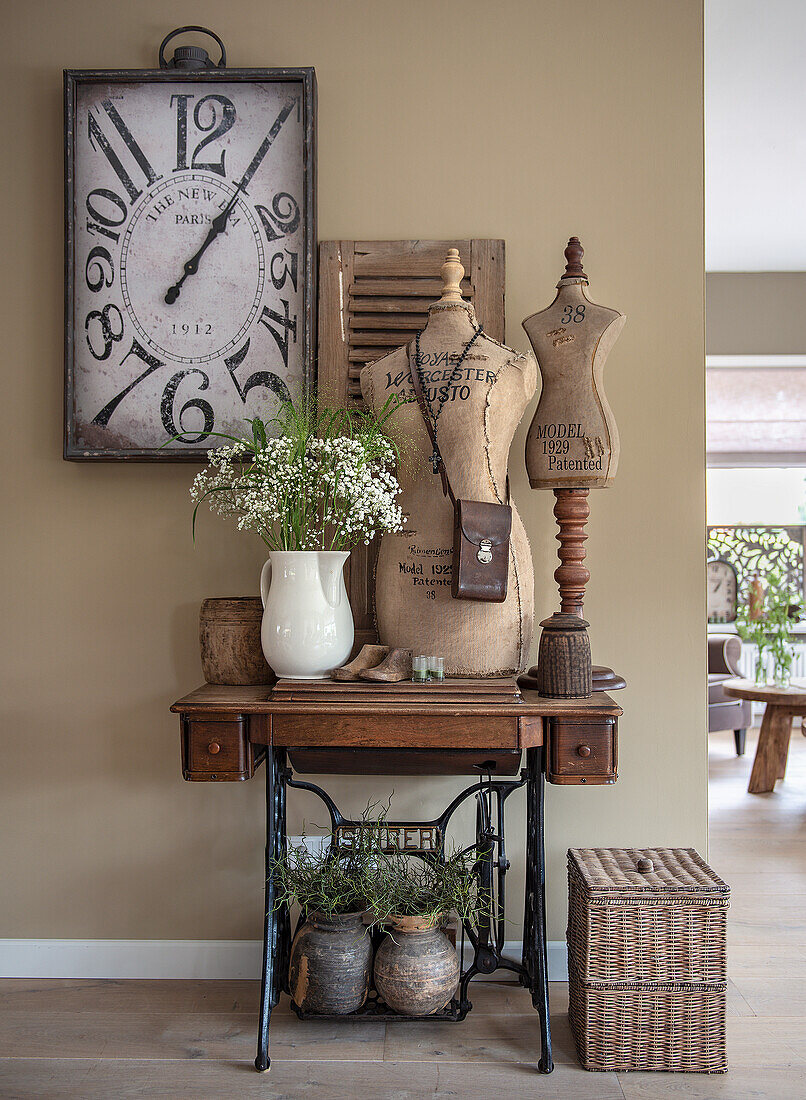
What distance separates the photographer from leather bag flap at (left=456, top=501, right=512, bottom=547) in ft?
6.64

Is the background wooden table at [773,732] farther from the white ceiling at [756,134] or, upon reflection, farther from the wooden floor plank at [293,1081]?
the wooden floor plank at [293,1081]

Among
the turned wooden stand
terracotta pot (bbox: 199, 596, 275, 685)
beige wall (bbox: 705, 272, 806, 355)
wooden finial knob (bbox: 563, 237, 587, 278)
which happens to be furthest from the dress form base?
beige wall (bbox: 705, 272, 806, 355)

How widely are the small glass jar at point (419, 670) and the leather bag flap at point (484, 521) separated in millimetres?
290

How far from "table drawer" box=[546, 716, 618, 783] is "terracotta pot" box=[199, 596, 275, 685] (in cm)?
72

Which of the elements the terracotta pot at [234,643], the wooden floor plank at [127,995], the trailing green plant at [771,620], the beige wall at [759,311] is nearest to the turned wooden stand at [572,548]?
the terracotta pot at [234,643]

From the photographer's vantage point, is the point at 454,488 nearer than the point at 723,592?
Yes

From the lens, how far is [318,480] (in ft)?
6.72

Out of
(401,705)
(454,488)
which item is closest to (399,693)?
(401,705)

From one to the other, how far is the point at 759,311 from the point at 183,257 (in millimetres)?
4078

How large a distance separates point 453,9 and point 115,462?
152cm

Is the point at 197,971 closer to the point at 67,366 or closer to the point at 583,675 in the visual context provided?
the point at 583,675

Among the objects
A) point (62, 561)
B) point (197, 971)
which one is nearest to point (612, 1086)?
point (197, 971)

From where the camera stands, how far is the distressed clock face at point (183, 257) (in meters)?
2.38

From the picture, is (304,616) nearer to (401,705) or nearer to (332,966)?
(401,705)
